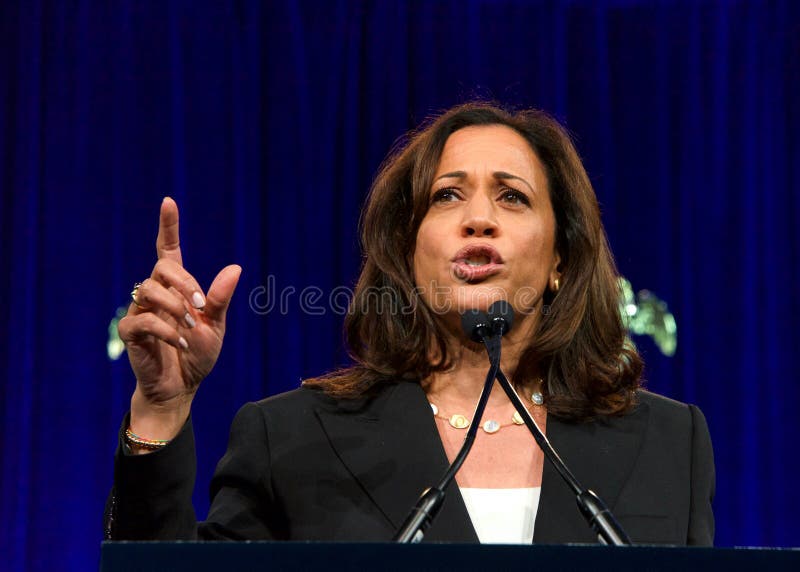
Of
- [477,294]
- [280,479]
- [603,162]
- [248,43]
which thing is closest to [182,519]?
[280,479]

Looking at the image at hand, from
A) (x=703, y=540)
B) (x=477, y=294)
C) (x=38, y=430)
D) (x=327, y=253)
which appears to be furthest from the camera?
(x=327, y=253)

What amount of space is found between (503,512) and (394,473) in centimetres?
19

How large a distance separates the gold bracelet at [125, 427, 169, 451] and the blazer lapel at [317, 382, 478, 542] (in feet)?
1.28

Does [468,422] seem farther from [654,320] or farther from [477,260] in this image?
[654,320]

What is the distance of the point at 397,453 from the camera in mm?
1639

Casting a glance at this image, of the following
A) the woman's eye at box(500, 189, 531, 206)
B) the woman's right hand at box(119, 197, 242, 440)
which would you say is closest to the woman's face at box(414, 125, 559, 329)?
the woman's eye at box(500, 189, 531, 206)

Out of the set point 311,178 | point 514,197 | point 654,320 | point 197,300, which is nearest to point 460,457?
point 197,300

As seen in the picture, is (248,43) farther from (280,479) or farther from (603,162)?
(280,479)

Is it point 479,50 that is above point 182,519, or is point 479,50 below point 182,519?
above

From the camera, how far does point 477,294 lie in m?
1.75

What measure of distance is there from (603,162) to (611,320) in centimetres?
144

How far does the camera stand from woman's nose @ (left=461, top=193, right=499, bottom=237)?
5.86 feet

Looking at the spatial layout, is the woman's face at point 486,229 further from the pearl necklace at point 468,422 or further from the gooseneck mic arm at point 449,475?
the gooseneck mic arm at point 449,475

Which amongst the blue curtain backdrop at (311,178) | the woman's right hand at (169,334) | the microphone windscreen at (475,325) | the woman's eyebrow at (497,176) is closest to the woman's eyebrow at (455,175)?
the woman's eyebrow at (497,176)
